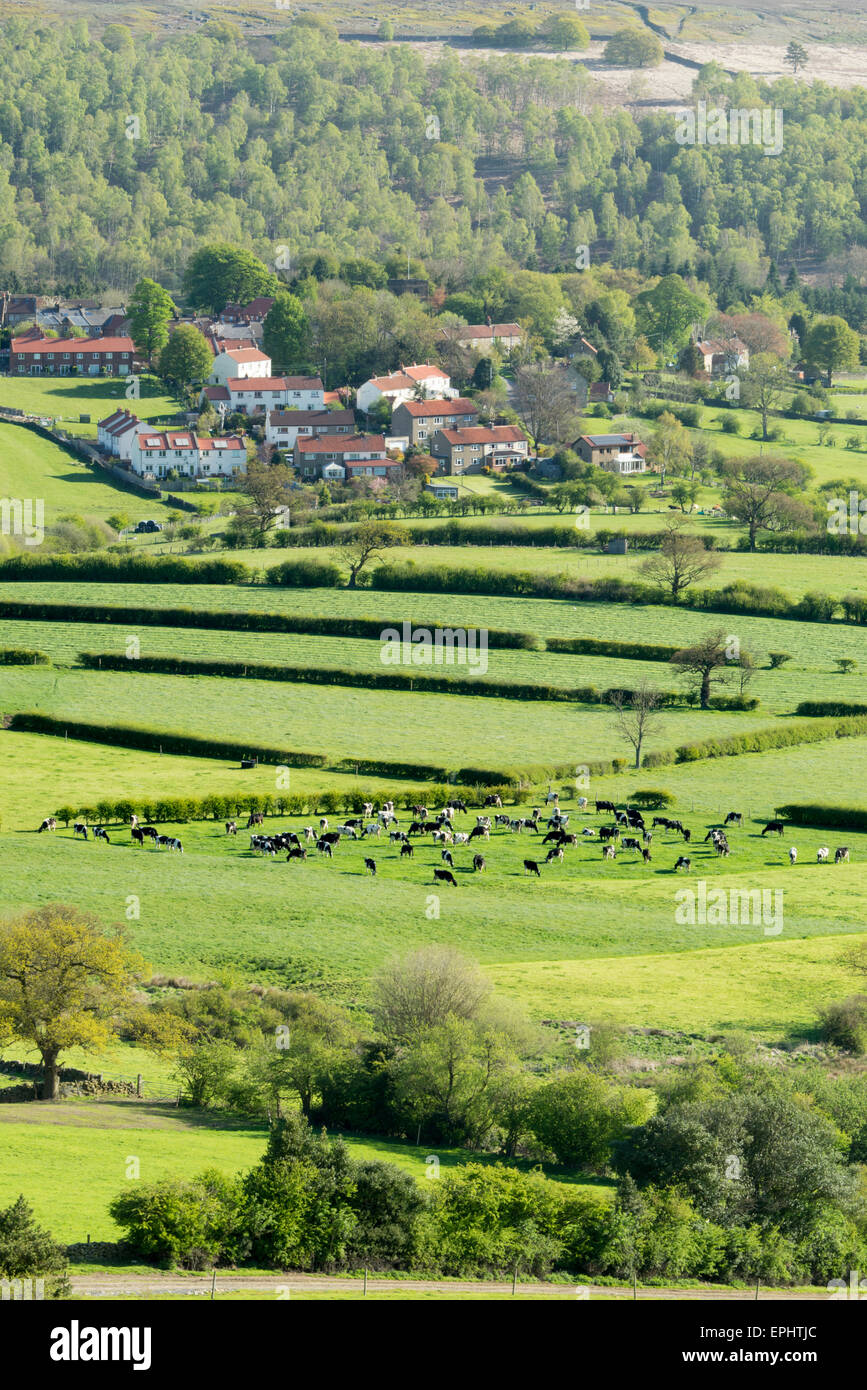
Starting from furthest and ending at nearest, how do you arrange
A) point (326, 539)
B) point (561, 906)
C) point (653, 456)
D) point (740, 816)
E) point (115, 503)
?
point (653, 456)
point (115, 503)
point (326, 539)
point (740, 816)
point (561, 906)

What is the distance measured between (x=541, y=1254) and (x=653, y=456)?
116864 mm

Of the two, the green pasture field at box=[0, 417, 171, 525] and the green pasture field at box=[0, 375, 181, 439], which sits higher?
the green pasture field at box=[0, 375, 181, 439]

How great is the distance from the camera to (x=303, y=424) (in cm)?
15562

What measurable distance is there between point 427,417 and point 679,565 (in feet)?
173

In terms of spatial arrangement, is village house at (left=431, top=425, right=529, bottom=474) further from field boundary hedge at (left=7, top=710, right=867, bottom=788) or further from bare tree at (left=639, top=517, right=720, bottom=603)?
field boundary hedge at (left=7, top=710, right=867, bottom=788)

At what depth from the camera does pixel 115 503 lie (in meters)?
137

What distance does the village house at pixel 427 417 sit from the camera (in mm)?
155125

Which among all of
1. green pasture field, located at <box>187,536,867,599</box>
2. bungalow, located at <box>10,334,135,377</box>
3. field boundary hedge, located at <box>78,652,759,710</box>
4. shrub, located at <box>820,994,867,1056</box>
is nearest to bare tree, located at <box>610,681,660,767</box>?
field boundary hedge, located at <box>78,652,759,710</box>

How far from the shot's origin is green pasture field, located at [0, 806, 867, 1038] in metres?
53.5

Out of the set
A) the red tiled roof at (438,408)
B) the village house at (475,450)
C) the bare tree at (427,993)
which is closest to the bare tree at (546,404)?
the village house at (475,450)

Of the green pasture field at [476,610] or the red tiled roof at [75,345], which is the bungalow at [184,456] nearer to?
the red tiled roof at [75,345]

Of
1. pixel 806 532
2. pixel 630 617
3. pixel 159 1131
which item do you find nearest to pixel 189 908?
pixel 159 1131

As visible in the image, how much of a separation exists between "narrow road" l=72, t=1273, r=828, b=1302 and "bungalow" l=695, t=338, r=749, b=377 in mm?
157956

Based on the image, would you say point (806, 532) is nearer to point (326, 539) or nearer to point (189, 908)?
point (326, 539)
